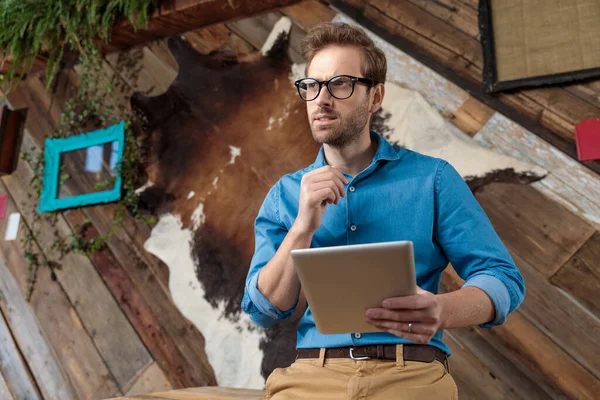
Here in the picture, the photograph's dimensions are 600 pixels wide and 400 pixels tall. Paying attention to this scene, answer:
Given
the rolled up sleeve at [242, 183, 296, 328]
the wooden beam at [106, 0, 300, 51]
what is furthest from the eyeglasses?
the wooden beam at [106, 0, 300, 51]

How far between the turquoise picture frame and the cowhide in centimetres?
17

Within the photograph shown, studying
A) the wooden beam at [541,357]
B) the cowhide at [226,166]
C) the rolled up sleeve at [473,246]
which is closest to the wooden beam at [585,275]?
the wooden beam at [541,357]

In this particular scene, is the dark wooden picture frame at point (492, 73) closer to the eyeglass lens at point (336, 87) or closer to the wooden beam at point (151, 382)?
the eyeglass lens at point (336, 87)

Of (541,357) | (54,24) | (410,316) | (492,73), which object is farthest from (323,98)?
(54,24)

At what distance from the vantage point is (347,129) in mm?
1329

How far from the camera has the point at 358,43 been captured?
137cm

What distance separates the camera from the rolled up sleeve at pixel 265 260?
1.28 m

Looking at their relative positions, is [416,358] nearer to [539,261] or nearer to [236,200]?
[539,261]

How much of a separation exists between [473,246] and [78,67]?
9.28ft

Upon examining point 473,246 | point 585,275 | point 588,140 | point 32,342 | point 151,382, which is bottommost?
point 32,342

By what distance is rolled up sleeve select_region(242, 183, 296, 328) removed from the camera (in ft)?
4.20

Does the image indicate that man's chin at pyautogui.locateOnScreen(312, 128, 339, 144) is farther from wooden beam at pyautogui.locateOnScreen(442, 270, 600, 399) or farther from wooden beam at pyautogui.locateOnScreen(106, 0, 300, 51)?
wooden beam at pyautogui.locateOnScreen(106, 0, 300, 51)

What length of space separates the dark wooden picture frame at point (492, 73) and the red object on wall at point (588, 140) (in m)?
0.18

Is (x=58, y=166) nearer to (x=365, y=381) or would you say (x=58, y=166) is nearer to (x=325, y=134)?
(x=325, y=134)
